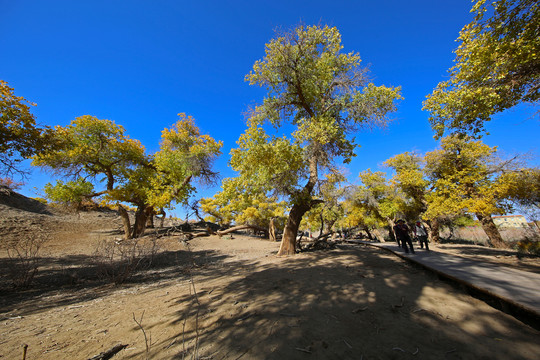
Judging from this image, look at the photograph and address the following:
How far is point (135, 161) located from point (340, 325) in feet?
58.8

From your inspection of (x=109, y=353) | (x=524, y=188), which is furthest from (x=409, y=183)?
(x=109, y=353)

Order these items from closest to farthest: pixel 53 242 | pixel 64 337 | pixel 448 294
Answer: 1. pixel 64 337
2. pixel 448 294
3. pixel 53 242

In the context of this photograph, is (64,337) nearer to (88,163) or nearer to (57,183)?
(57,183)

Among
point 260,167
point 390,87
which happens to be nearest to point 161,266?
point 260,167

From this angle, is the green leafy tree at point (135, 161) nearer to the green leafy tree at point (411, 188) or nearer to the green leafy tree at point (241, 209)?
the green leafy tree at point (241, 209)

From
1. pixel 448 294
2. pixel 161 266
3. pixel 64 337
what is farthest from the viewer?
pixel 161 266

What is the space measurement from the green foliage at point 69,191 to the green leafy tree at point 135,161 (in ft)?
1.98

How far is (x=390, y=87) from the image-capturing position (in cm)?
802

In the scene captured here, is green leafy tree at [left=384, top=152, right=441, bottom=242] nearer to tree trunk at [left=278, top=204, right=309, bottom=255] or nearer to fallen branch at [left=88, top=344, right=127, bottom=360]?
tree trunk at [left=278, top=204, right=309, bottom=255]

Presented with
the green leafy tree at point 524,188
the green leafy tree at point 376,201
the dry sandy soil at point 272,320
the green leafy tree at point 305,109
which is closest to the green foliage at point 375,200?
the green leafy tree at point 376,201

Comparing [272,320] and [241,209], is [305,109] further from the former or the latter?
[241,209]

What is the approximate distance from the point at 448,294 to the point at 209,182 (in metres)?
17.8

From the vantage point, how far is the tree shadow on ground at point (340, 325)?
7.36 feet

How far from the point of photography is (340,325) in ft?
9.20
